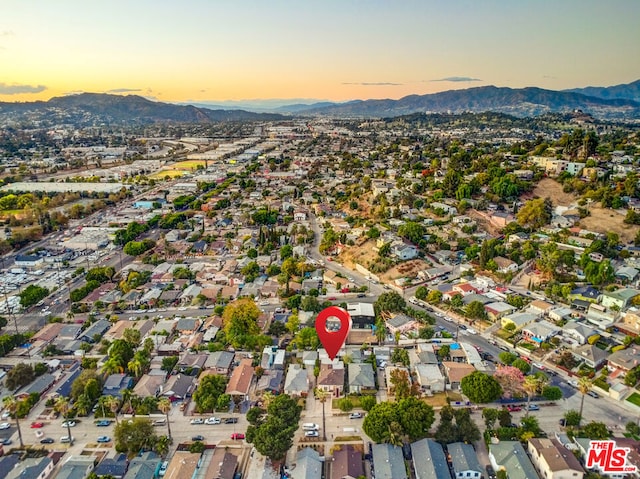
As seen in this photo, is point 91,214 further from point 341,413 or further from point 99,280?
point 341,413

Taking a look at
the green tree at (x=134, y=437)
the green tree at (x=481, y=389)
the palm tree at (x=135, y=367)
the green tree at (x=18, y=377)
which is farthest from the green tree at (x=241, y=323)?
the green tree at (x=481, y=389)

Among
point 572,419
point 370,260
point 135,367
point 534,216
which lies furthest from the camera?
point 534,216

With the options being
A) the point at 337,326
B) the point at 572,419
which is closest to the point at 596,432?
the point at 572,419

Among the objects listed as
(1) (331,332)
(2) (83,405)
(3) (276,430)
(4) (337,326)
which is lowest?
(2) (83,405)

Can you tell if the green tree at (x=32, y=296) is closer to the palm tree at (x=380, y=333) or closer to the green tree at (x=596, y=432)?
the palm tree at (x=380, y=333)

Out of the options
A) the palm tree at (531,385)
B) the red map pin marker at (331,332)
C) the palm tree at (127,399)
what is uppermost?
the red map pin marker at (331,332)

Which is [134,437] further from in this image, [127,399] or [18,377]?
[18,377]

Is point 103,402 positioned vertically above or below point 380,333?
below
